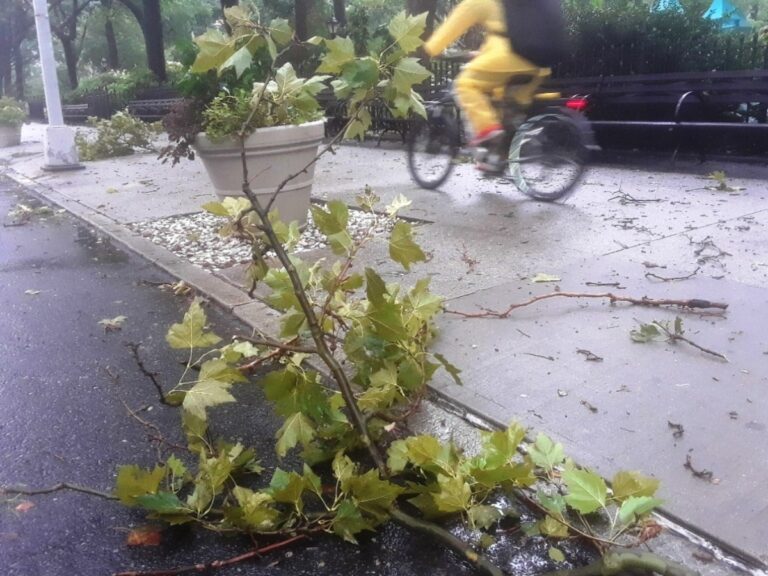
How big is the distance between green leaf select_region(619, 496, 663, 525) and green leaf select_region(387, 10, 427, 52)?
6.09 feet

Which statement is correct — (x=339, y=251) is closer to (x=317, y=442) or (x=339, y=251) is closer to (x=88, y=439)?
(x=317, y=442)

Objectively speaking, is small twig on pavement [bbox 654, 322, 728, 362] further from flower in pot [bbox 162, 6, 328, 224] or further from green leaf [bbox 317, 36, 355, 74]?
flower in pot [bbox 162, 6, 328, 224]

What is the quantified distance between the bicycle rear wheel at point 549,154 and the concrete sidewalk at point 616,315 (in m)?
0.21

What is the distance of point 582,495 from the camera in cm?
221

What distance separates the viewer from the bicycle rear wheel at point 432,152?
7.70 m

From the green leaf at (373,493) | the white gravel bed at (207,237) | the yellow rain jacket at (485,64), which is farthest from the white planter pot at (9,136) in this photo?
the green leaf at (373,493)

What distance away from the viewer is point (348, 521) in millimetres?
2352

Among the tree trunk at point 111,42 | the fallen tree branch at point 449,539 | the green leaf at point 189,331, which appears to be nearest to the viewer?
the fallen tree branch at point 449,539

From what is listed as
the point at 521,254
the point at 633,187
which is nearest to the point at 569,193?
the point at 633,187

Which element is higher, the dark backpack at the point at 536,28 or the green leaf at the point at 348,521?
the dark backpack at the point at 536,28

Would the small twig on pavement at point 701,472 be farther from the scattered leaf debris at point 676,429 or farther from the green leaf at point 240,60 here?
the green leaf at point 240,60

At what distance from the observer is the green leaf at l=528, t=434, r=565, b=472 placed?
8.20ft

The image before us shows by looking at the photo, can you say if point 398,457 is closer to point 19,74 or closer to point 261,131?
point 261,131

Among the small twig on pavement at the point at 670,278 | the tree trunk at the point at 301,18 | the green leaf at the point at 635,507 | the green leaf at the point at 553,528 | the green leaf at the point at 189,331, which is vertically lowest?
the green leaf at the point at 553,528
